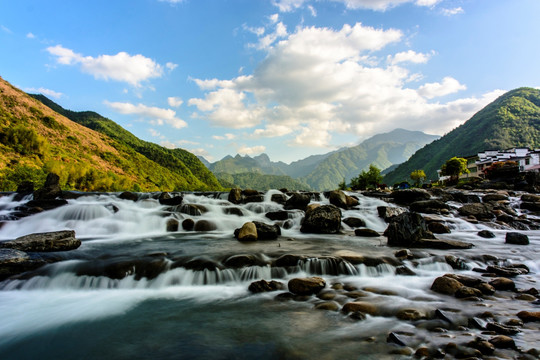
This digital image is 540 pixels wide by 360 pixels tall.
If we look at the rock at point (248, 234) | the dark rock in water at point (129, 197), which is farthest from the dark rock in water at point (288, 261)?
the dark rock in water at point (129, 197)

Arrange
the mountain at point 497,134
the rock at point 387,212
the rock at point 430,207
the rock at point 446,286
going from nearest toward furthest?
1. the rock at point 446,286
2. the rock at point 387,212
3. the rock at point 430,207
4. the mountain at point 497,134

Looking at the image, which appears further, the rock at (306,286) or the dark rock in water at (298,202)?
the dark rock in water at (298,202)

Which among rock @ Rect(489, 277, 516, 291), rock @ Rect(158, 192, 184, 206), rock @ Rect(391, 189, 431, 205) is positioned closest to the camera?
rock @ Rect(489, 277, 516, 291)

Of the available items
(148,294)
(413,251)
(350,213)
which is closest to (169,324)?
(148,294)

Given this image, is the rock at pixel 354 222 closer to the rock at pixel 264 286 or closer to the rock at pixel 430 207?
the rock at pixel 430 207

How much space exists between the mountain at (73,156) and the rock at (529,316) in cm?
6067

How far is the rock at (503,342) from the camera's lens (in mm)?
4574

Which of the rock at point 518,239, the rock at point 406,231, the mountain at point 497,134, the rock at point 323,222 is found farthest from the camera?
the mountain at point 497,134

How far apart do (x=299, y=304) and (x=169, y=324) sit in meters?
3.31

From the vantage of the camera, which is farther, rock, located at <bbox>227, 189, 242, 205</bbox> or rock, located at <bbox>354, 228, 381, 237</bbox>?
rock, located at <bbox>227, 189, 242, 205</bbox>

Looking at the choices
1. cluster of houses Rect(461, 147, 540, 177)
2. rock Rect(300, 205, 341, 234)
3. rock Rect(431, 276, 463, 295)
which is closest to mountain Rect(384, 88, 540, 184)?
cluster of houses Rect(461, 147, 540, 177)

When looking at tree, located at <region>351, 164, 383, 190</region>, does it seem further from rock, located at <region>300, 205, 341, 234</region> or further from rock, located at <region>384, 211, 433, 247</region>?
rock, located at <region>384, 211, 433, 247</region>

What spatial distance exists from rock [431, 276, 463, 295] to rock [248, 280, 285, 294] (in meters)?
4.57

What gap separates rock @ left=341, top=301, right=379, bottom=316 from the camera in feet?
21.5
